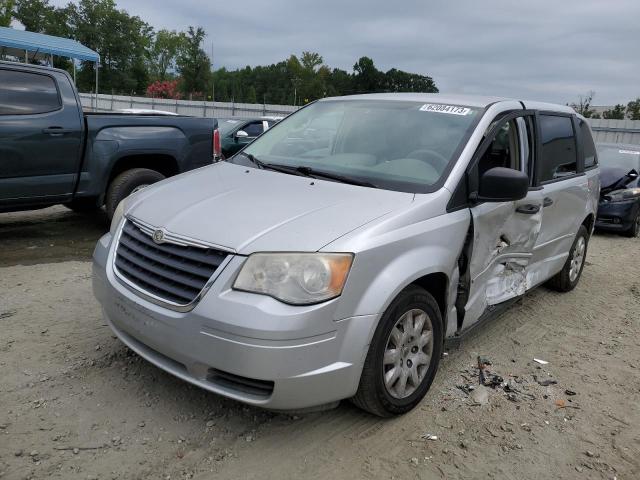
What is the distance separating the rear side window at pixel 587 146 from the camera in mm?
5395

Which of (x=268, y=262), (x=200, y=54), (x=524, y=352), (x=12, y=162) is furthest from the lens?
(x=200, y=54)

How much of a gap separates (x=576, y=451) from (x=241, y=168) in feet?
8.71

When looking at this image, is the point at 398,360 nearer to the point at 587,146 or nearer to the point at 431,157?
the point at 431,157

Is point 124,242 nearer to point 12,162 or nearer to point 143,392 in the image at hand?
point 143,392

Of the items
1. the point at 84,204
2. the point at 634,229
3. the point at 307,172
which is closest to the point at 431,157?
the point at 307,172

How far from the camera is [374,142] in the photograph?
3779 millimetres

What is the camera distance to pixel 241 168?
12.6ft

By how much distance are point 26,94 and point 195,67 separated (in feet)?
161

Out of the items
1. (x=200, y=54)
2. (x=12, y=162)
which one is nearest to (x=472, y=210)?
(x=12, y=162)

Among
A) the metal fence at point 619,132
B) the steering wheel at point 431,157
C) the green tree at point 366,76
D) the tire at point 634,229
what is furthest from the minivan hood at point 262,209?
the green tree at point 366,76

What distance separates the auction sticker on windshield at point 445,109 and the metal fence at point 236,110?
18.9 m

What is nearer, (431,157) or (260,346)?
(260,346)

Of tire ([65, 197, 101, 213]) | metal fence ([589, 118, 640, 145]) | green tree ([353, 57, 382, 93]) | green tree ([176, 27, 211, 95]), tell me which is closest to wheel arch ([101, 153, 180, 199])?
tire ([65, 197, 101, 213])

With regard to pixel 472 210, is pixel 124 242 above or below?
below
